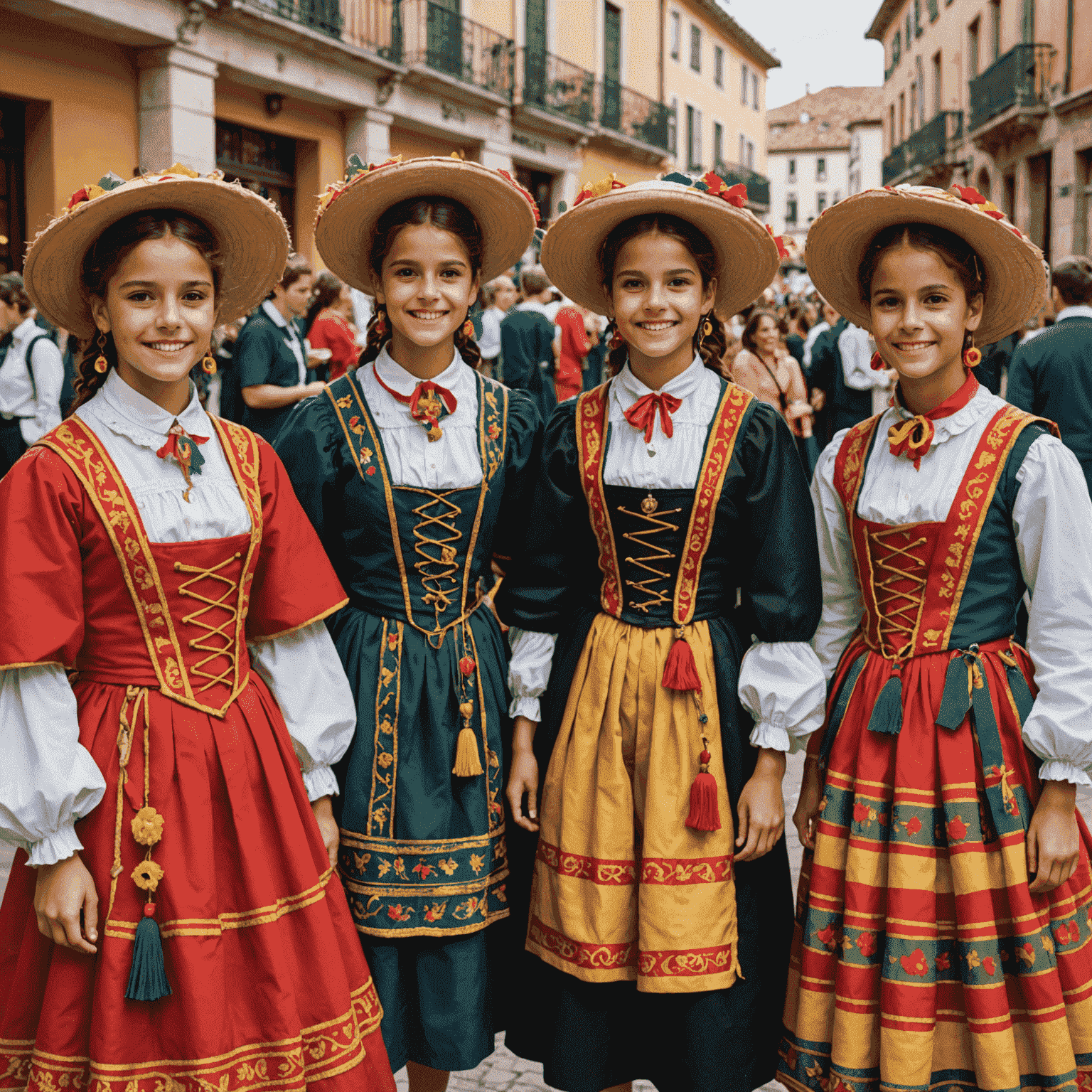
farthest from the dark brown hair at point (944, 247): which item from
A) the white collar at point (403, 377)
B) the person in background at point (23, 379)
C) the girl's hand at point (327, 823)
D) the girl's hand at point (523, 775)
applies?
the person in background at point (23, 379)

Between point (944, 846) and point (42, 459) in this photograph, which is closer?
point (42, 459)

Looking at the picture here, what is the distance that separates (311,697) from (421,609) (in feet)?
0.99

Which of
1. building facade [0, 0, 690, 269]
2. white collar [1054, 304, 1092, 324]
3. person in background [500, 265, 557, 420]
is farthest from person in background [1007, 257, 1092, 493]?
person in background [500, 265, 557, 420]

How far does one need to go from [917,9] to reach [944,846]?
32765mm

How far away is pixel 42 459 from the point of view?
1921mm

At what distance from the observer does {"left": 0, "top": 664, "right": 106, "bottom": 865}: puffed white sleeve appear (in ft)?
5.97

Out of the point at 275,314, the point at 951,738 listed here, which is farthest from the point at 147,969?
the point at 275,314

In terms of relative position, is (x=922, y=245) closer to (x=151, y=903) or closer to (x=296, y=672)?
(x=296, y=672)

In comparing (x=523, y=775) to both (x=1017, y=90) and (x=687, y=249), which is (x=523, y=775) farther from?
(x=1017, y=90)

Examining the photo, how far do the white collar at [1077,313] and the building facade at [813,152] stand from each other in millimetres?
60873

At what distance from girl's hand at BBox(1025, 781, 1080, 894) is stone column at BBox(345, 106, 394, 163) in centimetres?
1387

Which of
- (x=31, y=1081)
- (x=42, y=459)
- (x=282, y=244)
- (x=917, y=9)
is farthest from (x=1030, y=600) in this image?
(x=917, y=9)

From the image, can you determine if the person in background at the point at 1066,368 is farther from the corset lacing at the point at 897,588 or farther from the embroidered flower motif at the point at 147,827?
the embroidered flower motif at the point at 147,827

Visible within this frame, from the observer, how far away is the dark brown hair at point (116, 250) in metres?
2.05
